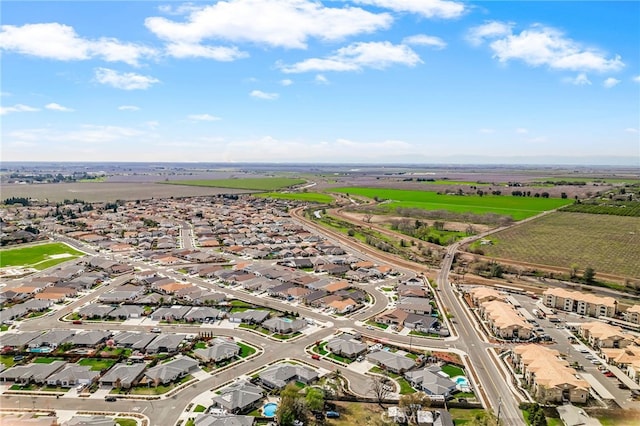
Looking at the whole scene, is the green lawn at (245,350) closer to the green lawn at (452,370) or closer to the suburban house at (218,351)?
the suburban house at (218,351)

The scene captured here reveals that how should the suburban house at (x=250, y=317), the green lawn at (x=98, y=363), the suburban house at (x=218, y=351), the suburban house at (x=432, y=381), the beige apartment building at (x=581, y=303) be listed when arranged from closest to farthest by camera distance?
the suburban house at (x=432, y=381)
the green lawn at (x=98, y=363)
the suburban house at (x=218, y=351)
the suburban house at (x=250, y=317)
the beige apartment building at (x=581, y=303)

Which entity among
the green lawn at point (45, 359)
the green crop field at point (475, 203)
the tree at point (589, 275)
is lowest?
the green lawn at point (45, 359)

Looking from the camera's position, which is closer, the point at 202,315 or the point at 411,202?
the point at 202,315

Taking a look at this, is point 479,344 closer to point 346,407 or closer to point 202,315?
point 346,407

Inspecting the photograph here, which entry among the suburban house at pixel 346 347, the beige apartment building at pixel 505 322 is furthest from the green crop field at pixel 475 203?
the suburban house at pixel 346 347

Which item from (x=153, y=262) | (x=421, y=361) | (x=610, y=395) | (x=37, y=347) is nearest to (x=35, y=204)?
(x=153, y=262)

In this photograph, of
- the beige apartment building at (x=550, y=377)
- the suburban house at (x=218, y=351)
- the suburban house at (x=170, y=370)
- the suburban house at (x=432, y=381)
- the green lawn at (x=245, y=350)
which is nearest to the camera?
the beige apartment building at (x=550, y=377)

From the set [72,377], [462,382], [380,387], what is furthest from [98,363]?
[462,382]
